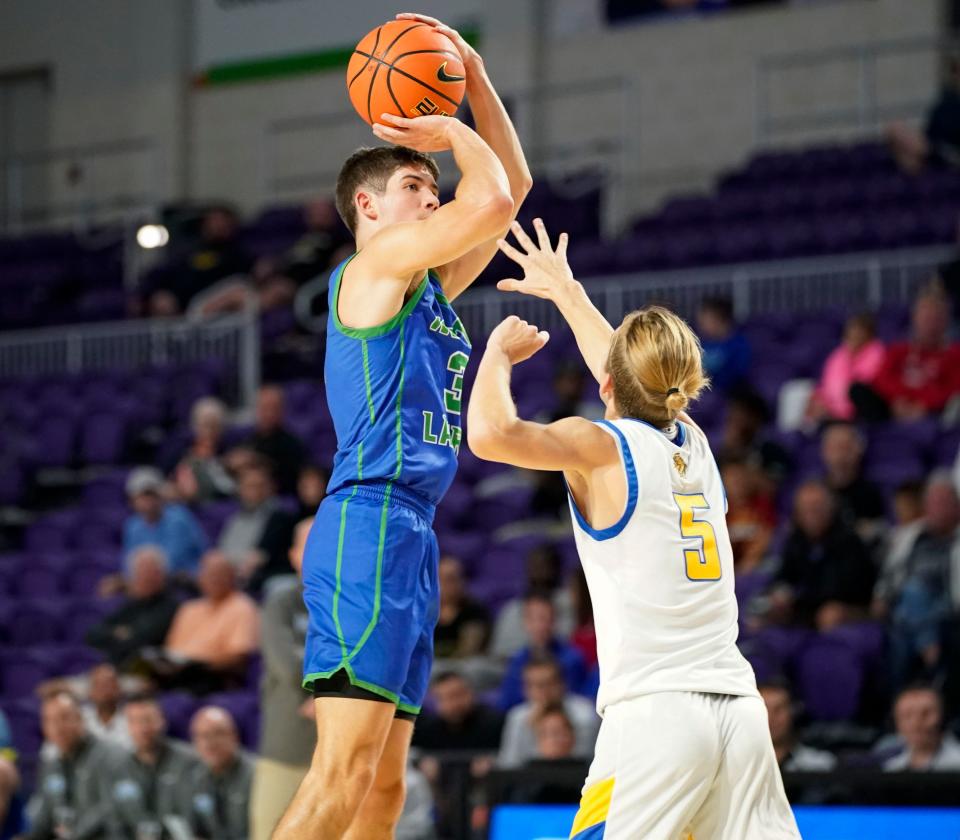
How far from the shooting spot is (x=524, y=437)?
4.30 metres

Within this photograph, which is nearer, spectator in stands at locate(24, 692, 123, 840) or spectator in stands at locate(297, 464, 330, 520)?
spectator in stands at locate(24, 692, 123, 840)

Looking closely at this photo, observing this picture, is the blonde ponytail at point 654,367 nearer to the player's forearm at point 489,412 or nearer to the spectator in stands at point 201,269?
the player's forearm at point 489,412

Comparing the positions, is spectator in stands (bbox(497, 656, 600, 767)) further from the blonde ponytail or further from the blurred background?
the blonde ponytail

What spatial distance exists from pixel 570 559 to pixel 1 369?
8.01m

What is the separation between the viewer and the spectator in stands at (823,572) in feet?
30.5

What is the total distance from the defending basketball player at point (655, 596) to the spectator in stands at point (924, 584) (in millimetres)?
4418

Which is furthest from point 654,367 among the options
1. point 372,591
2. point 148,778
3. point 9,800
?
point 9,800

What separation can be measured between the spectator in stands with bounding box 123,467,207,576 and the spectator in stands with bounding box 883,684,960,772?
18.7ft

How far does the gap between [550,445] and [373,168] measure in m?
1.21

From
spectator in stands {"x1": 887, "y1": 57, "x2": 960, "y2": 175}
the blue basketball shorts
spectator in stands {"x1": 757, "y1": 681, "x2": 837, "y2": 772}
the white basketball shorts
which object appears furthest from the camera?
spectator in stands {"x1": 887, "y1": 57, "x2": 960, "y2": 175}

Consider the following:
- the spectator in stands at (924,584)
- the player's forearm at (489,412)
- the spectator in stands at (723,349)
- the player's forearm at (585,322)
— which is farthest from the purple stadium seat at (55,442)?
the player's forearm at (489,412)

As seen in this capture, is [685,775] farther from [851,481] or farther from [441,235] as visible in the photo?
[851,481]

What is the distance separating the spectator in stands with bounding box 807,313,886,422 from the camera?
36.3 ft

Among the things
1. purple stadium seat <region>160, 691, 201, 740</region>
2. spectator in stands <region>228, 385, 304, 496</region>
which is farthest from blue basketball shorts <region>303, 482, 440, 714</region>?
spectator in stands <region>228, 385, 304, 496</region>
